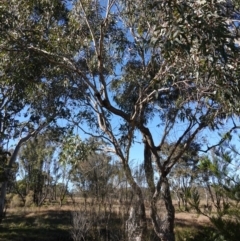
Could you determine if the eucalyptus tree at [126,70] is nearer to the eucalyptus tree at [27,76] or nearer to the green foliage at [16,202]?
the eucalyptus tree at [27,76]

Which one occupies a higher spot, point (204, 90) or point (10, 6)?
point (10, 6)

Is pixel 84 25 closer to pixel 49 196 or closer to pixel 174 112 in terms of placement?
pixel 174 112

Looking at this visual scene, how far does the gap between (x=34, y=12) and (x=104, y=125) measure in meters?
3.36

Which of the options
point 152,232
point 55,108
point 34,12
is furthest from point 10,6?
point 152,232

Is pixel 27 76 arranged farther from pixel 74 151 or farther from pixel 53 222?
pixel 53 222

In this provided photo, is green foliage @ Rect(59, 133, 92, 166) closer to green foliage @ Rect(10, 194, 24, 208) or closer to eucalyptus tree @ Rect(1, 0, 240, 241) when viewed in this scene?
eucalyptus tree @ Rect(1, 0, 240, 241)

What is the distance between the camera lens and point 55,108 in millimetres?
12266

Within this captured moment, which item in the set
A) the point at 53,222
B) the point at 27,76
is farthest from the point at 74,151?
the point at 53,222

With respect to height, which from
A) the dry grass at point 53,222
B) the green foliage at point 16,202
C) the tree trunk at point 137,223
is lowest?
the tree trunk at point 137,223

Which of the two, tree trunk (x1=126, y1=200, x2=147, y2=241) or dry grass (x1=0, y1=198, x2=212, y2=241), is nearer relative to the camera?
tree trunk (x1=126, y1=200, x2=147, y2=241)

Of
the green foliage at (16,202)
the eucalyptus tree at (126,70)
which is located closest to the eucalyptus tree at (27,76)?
the eucalyptus tree at (126,70)

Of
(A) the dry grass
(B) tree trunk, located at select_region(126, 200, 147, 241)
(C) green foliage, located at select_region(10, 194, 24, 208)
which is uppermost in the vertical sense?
(C) green foliage, located at select_region(10, 194, 24, 208)

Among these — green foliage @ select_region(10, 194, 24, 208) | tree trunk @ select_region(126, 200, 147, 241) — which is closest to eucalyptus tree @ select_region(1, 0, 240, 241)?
tree trunk @ select_region(126, 200, 147, 241)

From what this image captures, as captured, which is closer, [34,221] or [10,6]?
[10,6]
